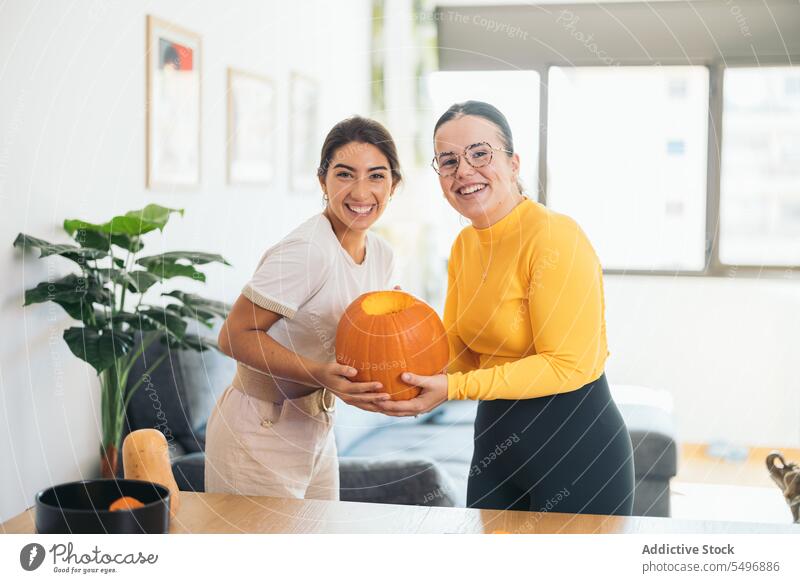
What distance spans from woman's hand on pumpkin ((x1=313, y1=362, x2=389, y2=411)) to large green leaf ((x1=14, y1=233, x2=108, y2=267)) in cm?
97

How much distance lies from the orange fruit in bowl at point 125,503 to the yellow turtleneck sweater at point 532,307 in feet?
1.64

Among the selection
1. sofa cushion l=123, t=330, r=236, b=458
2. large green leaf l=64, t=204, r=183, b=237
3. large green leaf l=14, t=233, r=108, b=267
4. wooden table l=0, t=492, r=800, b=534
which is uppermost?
large green leaf l=64, t=204, r=183, b=237

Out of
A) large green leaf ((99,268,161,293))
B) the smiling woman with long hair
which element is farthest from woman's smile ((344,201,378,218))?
large green leaf ((99,268,161,293))

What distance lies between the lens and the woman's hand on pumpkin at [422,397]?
132 cm

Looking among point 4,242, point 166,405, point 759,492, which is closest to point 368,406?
point 4,242

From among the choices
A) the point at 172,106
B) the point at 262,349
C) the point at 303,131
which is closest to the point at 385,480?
the point at 262,349

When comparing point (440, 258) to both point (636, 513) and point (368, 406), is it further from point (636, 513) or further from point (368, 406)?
point (368, 406)

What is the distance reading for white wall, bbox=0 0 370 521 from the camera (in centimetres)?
208

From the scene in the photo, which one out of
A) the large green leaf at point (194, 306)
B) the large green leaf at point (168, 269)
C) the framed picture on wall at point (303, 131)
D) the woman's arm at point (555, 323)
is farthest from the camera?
the framed picture on wall at point (303, 131)

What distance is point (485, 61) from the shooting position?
4.28 metres

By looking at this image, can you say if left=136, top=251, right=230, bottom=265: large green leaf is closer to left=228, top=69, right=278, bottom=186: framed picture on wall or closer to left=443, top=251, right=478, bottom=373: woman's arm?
left=443, top=251, right=478, bottom=373: woman's arm

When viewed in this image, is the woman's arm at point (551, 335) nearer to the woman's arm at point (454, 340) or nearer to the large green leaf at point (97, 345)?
the woman's arm at point (454, 340)

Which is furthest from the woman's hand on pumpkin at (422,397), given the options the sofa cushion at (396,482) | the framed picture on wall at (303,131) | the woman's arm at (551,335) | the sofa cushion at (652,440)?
the framed picture on wall at (303,131)

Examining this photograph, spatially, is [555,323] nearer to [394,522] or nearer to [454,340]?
[454,340]
